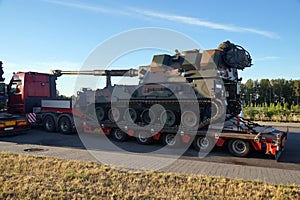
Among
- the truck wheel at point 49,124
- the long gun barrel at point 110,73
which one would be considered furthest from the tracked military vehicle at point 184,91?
the truck wheel at point 49,124

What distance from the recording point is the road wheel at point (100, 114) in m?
12.7

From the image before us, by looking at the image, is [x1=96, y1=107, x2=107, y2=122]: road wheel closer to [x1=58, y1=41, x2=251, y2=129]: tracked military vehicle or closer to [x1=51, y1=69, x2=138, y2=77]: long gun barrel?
[x1=58, y1=41, x2=251, y2=129]: tracked military vehicle

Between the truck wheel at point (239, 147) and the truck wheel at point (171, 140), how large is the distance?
76.8 inches

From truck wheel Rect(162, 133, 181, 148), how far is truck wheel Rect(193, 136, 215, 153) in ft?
2.28

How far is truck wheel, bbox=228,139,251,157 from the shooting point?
9.00 metres

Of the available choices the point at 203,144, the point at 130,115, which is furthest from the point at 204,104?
the point at 130,115

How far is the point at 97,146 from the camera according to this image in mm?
10602

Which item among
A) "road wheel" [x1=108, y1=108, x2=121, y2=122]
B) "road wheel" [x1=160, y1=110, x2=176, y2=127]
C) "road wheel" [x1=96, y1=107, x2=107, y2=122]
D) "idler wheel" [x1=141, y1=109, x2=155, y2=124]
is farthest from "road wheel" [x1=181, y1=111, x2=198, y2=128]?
"road wheel" [x1=96, y1=107, x2=107, y2=122]

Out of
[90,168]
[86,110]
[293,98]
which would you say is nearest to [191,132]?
[90,168]

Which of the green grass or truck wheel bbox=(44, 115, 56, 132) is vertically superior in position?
truck wheel bbox=(44, 115, 56, 132)

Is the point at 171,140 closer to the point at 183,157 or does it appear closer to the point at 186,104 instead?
the point at 186,104

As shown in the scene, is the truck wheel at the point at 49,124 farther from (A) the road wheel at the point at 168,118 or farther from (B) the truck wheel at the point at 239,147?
(B) the truck wheel at the point at 239,147

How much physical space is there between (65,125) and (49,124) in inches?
45.6

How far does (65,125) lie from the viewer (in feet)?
45.8
